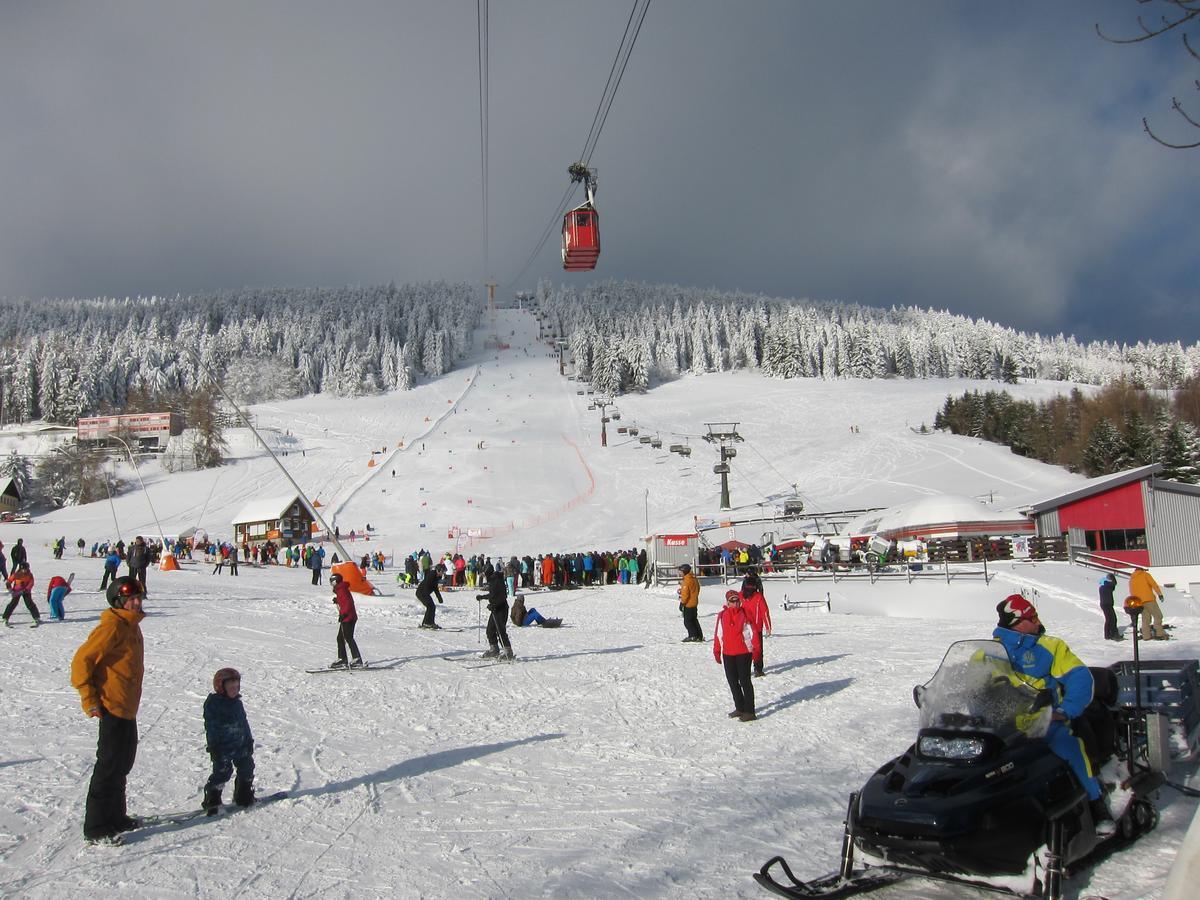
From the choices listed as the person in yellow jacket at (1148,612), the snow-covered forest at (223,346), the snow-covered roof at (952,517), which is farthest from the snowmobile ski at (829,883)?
the snow-covered forest at (223,346)

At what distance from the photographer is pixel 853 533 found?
3997 cm

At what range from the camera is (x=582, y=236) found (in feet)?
72.1

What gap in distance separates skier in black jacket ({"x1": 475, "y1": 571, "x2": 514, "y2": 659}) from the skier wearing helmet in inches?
261

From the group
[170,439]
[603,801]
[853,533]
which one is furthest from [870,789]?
[170,439]

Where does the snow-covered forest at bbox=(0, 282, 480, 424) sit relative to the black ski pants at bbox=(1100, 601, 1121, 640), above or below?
above

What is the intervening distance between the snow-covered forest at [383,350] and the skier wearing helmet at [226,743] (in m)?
109

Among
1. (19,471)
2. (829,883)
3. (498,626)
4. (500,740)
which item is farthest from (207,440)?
(829,883)

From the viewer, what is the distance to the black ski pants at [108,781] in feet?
17.1

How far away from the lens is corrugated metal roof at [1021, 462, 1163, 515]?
32.2 metres

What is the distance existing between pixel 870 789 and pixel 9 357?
152 meters

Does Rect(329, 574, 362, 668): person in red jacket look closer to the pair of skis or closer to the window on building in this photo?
the pair of skis

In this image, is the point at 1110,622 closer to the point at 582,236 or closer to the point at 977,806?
the point at 977,806

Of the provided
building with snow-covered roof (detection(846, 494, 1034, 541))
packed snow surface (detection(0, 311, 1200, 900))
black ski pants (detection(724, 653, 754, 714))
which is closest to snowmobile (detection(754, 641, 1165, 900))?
packed snow surface (detection(0, 311, 1200, 900))

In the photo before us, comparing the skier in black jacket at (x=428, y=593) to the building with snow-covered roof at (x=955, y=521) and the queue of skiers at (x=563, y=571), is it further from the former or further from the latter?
the building with snow-covered roof at (x=955, y=521)
